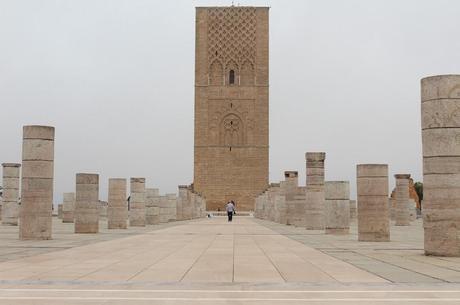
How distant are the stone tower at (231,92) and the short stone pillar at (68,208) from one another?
30.0 metres

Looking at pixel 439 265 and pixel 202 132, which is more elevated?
pixel 202 132

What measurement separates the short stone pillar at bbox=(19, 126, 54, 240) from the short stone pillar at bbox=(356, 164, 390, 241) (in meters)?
6.37

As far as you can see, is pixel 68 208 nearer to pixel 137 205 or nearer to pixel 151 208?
pixel 151 208

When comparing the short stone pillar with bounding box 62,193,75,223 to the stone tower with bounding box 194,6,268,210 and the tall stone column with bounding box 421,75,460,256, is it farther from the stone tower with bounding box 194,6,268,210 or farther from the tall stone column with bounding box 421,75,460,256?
the stone tower with bounding box 194,6,268,210

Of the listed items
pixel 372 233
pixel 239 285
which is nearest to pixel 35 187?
pixel 372 233

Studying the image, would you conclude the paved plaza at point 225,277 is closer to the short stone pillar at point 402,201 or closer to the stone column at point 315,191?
the stone column at point 315,191

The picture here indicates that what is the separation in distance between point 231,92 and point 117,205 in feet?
125

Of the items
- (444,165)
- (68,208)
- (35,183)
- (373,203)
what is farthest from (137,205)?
(444,165)

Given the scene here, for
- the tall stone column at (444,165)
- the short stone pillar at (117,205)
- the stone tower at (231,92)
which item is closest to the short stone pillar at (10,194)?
the short stone pillar at (117,205)

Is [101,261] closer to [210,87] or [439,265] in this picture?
[439,265]

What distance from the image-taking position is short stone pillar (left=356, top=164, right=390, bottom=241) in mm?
13031

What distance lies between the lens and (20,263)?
7672 mm

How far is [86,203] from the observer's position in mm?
16719

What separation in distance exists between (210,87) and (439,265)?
1956 inches
